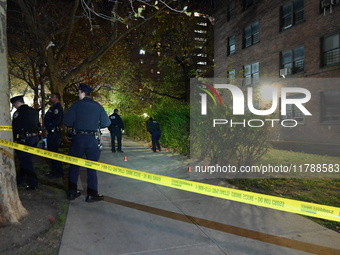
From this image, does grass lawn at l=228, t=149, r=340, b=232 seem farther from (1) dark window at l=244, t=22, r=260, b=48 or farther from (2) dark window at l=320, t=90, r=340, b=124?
(1) dark window at l=244, t=22, r=260, b=48

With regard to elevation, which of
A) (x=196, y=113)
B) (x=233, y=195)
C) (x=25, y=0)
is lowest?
(x=233, y=195)

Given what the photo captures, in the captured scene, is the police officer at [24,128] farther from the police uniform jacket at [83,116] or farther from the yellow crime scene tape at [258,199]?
the yellow crime scene tape at [258,199]

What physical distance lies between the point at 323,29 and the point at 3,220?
714 inches

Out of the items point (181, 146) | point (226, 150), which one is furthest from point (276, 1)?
point (226, 150)

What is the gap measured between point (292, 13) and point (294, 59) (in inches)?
122

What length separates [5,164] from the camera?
3.54 m

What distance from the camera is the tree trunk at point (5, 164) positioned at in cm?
346

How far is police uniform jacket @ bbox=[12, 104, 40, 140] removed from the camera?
5.43 meters

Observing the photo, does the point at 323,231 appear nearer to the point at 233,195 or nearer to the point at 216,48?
the point at 233,195

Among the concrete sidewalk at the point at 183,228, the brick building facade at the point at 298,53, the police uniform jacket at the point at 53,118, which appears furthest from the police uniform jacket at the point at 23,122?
the brick building facade at the point at 298,53

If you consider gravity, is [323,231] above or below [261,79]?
below

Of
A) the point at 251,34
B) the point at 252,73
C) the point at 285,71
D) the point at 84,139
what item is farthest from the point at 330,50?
the point at 84,139

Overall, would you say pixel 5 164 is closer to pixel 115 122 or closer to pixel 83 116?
pixel 83 116

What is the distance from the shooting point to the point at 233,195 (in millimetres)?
2527
